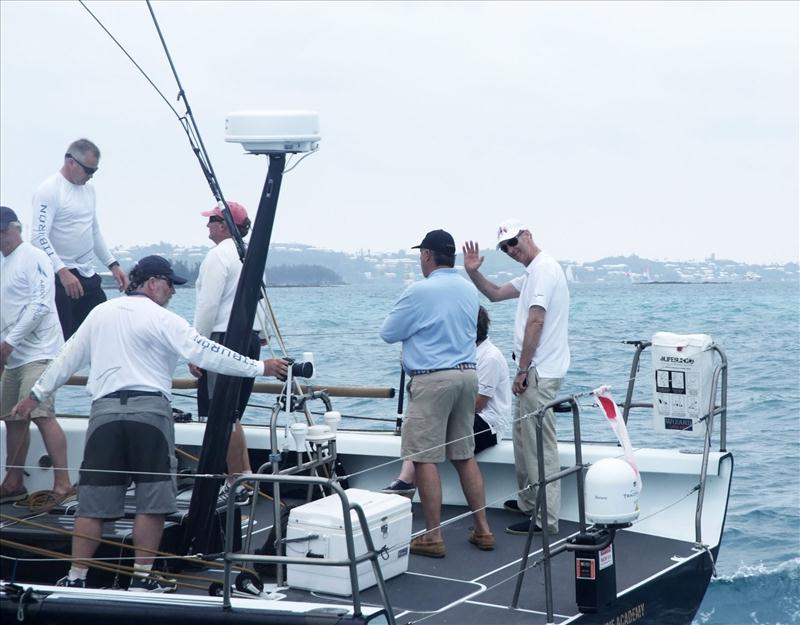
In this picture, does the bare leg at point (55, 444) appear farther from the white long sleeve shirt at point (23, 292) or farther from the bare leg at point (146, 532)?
the bare leg at point (146, 532)

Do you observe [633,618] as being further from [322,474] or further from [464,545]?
[322,474]

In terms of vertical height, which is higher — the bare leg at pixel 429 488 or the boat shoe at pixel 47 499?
the bare leg at pixel 429 488

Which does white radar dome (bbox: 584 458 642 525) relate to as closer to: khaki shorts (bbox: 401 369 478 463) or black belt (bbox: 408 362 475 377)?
khaki shorts (bbox: 401 369 478 463)

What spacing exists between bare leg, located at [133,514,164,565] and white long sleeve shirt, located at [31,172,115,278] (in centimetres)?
231

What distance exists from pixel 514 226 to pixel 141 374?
1954 millimetres

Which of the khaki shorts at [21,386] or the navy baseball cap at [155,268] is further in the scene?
the khaki shorts at [21,386]

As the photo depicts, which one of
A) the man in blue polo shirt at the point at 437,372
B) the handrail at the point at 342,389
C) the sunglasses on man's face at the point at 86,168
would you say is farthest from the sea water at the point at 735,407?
the sunglasses on man's face at the point at 86,168

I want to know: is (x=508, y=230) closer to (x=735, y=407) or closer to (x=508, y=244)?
(x=508, y=244)

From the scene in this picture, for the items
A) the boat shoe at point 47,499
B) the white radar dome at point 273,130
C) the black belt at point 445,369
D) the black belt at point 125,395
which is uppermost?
the white radar dome at point 273,130

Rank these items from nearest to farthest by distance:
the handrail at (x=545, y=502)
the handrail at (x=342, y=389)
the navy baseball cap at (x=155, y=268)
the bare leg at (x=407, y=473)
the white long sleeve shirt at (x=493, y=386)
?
the handrail at (x=545, y=502) < the navy baseball cap at (x=155, y=268) < the bare leg at (x=407, y=473) < the white long sleeve shirt at (x=493, y=386) < the handrail at (x=342, y=389)

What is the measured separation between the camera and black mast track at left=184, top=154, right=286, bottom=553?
488cm

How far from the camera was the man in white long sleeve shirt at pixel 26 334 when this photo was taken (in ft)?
A: 18.4

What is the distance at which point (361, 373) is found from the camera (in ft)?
60.0

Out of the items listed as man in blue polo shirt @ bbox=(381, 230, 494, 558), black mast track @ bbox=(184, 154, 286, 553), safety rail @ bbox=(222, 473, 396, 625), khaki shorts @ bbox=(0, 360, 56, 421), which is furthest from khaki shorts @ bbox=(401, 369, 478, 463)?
khaki shorts @ bbox=(0, 360, 56, 421)
